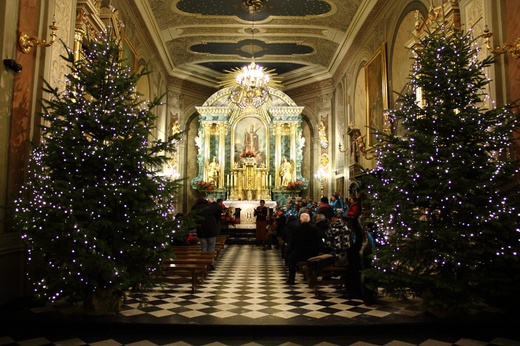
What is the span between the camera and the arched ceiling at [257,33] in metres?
13.8

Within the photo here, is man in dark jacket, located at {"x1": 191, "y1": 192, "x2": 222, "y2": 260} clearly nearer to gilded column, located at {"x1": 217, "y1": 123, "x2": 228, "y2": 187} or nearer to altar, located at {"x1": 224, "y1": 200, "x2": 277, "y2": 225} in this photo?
altar, located at {"x1": 224, "y1": 200, "x2": 277, "y2": 225}

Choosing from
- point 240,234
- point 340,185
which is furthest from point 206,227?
point 340,185

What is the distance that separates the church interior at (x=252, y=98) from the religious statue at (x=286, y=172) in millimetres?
53

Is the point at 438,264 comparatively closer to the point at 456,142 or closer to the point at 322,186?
the point at 456,142

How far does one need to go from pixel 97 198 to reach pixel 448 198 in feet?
13.6

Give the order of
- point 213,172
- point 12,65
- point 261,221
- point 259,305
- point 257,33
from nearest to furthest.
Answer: point 12,65
point 259,305
point 261,221
point 257,33
point 213,172

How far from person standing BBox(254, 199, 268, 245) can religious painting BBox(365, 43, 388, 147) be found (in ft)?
13.2

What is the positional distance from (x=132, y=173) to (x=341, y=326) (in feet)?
10.3

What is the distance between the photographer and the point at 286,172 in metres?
19.9

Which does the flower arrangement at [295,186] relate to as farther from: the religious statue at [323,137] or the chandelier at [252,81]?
the chandelier at [252,81]

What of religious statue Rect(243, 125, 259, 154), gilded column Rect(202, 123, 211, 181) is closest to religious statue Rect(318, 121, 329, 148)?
religious statue Rect(243, 125, 259, 154)

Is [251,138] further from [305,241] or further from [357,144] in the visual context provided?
[305,241]

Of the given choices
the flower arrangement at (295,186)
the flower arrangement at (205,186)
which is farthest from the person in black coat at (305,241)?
the flower arrangement at (205,186)

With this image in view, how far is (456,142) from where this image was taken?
5.03 meters
